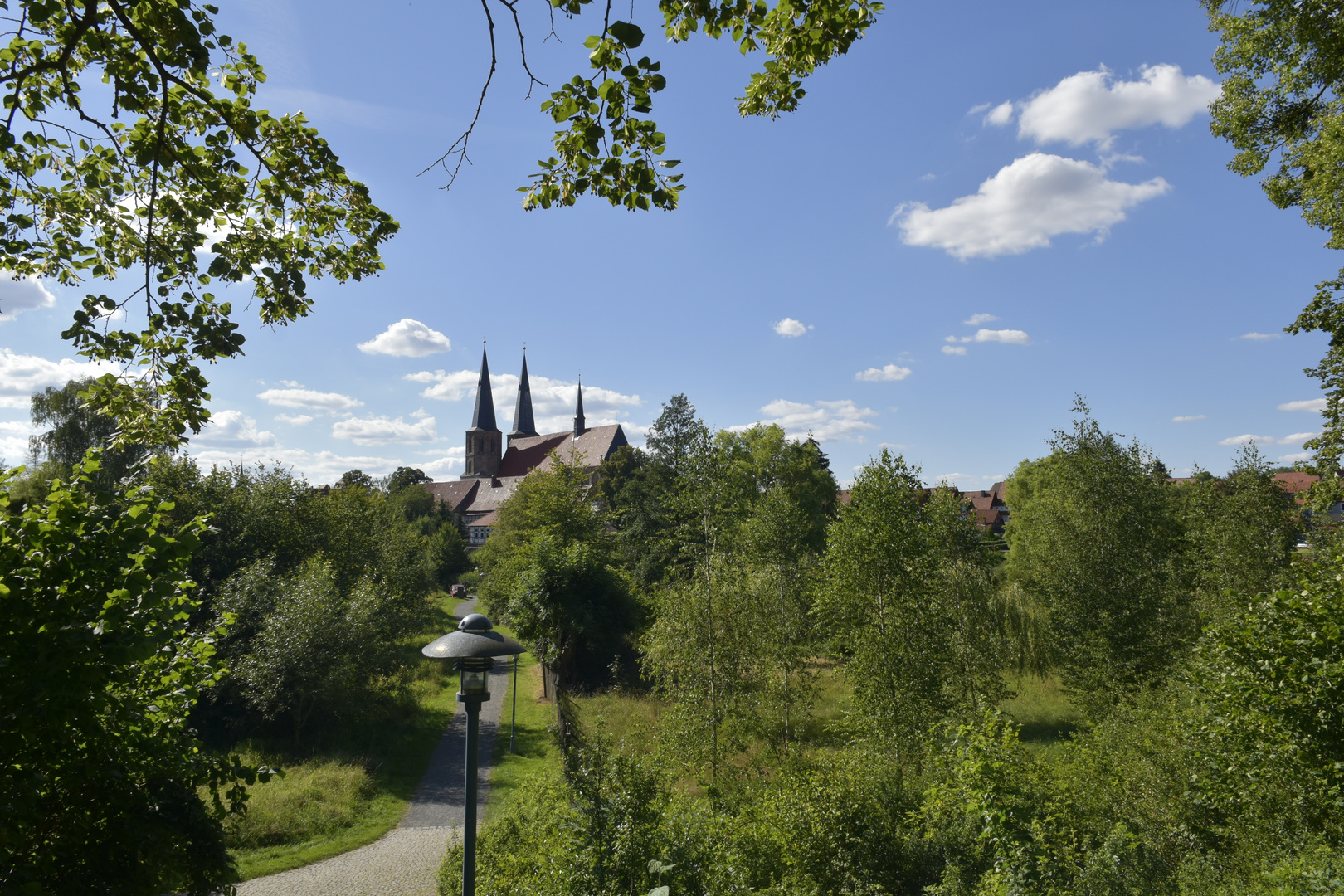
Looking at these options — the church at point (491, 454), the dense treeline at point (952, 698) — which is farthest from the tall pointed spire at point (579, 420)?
the dense treeline at point (952, 698)

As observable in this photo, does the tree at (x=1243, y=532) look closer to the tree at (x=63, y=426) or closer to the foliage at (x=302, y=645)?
the foliage at (x=302, y=645)

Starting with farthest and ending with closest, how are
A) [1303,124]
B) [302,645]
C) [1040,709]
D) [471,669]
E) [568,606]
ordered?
[568,606], [1040,709], [302,645], [1303,124], [471,669]

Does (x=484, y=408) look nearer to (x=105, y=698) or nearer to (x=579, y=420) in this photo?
(x=579, y=420)

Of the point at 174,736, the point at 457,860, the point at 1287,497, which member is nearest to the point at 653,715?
the point at 457,860

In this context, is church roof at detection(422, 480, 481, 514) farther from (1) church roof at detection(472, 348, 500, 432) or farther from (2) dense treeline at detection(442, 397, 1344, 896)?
(2) dense treeline at detection(442, 397, 1344, 896)

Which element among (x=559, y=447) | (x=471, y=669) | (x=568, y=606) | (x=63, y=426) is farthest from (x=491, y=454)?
(x=471, y=669)

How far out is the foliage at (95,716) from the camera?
3023 mm

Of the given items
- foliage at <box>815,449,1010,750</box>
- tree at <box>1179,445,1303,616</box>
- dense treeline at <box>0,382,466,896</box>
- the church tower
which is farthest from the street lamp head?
the church tower

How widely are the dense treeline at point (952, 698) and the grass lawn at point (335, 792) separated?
446 cm

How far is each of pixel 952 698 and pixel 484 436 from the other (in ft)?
226

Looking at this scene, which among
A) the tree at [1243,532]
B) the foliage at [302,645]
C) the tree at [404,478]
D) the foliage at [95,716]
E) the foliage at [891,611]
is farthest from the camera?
the tree at [404,478]

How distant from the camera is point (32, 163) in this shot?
430 cm

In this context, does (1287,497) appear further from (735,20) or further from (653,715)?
(735,20)

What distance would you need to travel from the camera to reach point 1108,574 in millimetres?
18156
